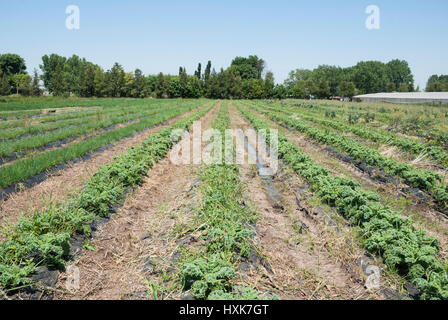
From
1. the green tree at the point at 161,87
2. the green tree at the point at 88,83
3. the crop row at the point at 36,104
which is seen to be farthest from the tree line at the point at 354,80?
the crop row at the point at 36,104

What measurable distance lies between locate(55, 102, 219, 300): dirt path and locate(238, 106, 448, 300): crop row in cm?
312

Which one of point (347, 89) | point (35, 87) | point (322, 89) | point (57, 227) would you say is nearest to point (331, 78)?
point (347, 89)

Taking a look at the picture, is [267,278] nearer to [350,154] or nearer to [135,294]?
[135,294]

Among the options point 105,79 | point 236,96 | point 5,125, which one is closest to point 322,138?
point 5,125

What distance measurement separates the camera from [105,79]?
6169 centimetres

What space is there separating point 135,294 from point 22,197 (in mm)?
4374

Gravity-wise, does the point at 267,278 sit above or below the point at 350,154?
below

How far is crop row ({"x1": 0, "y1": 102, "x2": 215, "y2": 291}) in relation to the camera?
3.29 meters

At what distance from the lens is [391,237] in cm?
400

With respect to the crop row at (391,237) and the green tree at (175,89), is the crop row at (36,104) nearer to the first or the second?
the crop row at (391,237)

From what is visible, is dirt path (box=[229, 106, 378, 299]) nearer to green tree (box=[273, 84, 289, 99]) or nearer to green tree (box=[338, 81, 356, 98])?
green tree (box=[273, 84, 289, 99])

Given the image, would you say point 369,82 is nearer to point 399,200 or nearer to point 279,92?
point 279,92

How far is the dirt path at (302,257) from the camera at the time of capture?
3561 millimetres
